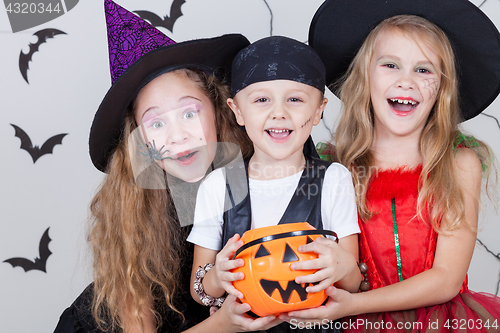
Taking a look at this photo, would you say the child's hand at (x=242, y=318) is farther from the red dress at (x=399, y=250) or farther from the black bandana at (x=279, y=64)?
the black bandana at (x=279, y=64)

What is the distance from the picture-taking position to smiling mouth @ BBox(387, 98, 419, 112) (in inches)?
62.4

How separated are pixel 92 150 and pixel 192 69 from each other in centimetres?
48

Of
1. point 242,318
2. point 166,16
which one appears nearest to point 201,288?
point 242,318

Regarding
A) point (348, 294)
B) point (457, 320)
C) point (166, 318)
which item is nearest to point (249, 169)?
point (348, 294)

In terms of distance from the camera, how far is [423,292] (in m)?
1.43

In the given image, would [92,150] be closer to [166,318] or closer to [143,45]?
[143,45]

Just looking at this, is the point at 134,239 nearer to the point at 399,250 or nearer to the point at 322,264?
the point at 322,264

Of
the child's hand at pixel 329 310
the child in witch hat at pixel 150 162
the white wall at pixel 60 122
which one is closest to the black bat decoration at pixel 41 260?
the white wall at pixel 60 122

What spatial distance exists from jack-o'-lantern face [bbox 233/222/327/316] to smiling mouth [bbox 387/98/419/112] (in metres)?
0.69

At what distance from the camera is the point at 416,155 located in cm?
170

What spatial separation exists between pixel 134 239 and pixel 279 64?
2.70 feet

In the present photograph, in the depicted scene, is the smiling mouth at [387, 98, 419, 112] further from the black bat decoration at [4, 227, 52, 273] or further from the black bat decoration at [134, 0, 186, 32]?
the black bat decoration at [4, 227, 52, 273]

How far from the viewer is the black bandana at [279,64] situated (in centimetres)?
141

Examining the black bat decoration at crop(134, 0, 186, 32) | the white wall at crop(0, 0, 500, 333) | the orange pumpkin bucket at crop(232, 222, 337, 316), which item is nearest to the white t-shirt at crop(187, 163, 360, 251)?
the orange pumpkin bucket at crop(232, 222, 337, 316)
